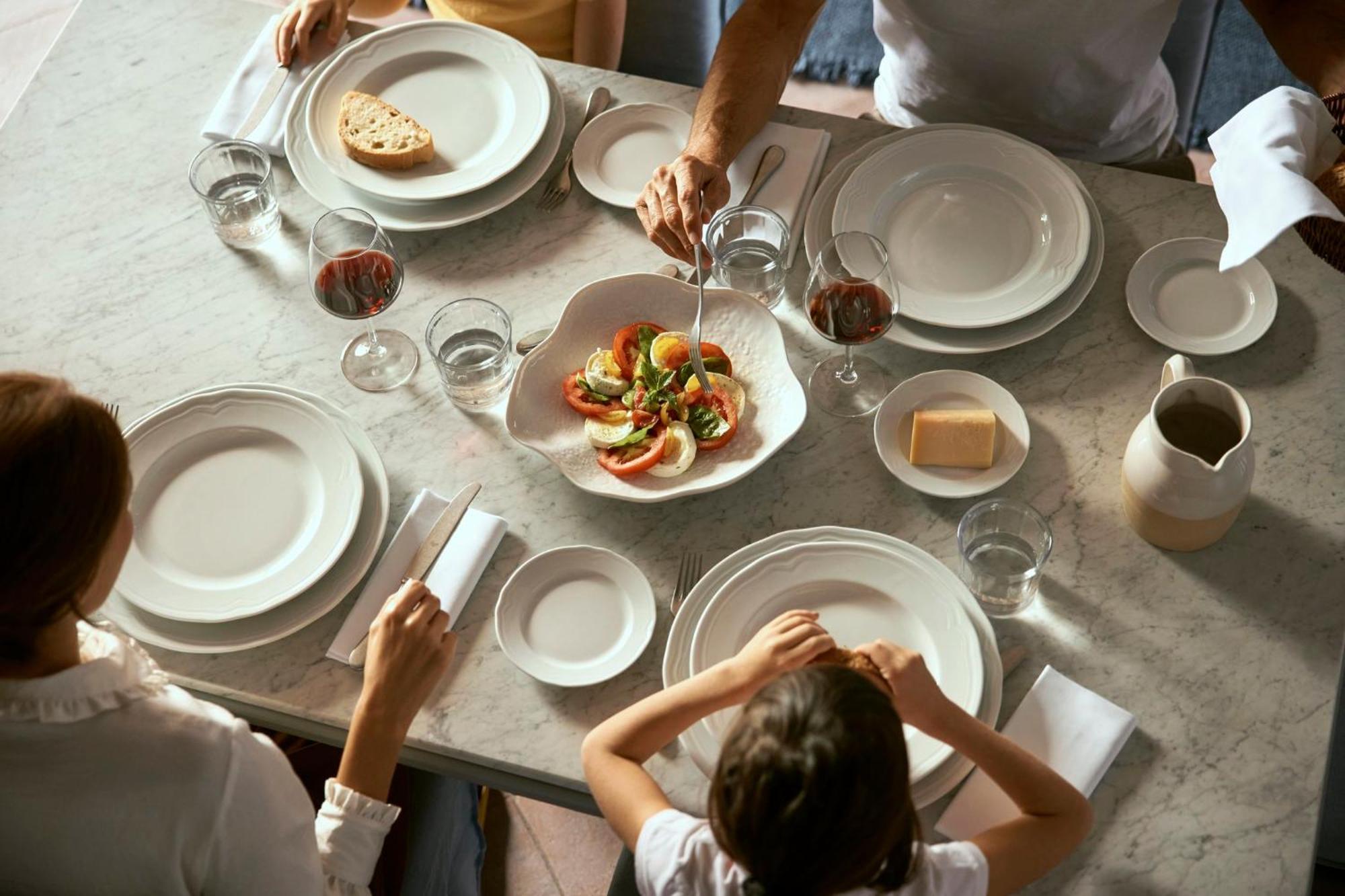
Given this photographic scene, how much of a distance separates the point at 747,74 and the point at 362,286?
666 millimetres

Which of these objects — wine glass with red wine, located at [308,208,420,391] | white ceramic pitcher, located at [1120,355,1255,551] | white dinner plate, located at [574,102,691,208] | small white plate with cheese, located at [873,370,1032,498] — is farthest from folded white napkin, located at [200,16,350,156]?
white ceramic pitcher, located at [1120,355,1255,551]

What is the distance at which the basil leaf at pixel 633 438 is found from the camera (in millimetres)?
1483

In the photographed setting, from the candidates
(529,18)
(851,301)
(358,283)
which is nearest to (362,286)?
(358,283)

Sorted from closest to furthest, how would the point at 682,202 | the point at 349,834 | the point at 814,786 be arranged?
the point at 814,786, the point at 349,834, the point at 682,202

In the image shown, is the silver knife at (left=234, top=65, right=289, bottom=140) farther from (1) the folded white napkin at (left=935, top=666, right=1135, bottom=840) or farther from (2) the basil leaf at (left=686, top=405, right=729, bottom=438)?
(1) the folded white napkin at (left=935, top=666, right=1135, bottom=840)

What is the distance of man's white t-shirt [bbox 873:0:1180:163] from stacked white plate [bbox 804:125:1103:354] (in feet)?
0.96

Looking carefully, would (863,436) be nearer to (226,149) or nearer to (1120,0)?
(1120,0)

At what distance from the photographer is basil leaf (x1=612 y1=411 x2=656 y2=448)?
148 centimetres

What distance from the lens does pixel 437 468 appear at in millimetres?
1550

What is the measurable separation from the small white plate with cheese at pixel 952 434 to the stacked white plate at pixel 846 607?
12 cm

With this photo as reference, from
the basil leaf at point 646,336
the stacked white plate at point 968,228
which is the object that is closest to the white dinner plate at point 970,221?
the stacked white plate at point 968,228

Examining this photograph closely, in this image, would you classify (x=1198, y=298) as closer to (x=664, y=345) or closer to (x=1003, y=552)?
(x=1003, y=552)

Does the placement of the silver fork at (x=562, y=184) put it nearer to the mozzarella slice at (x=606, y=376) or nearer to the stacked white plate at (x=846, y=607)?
the mozzarella slice at (x=606, y=376)

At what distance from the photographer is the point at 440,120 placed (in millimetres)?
1884
